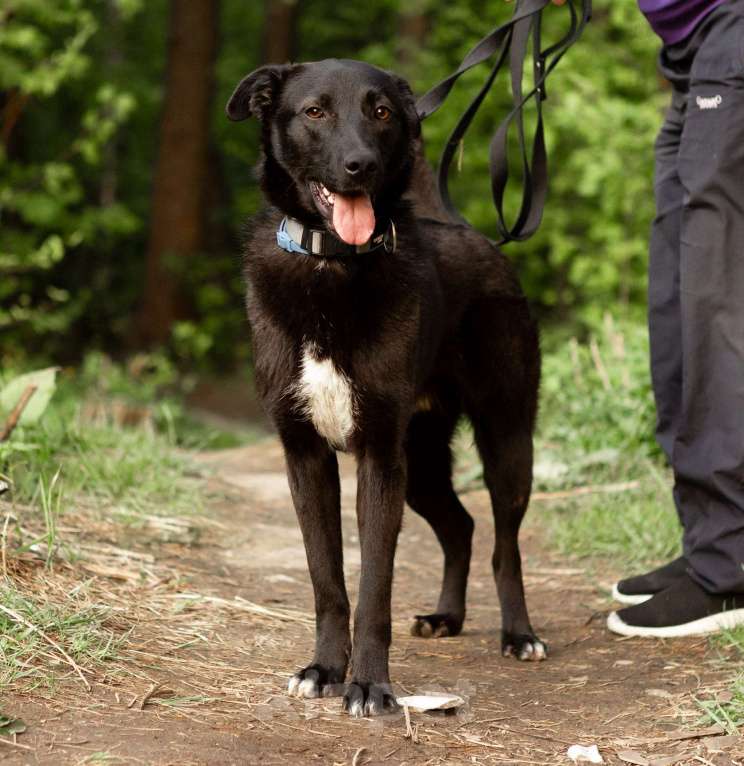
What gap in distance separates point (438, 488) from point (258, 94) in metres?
1.51

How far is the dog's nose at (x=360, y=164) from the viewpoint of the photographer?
2865 mm

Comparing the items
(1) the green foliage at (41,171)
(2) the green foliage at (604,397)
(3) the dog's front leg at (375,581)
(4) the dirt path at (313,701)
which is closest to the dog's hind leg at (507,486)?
(4) the dirt path at (313,701)

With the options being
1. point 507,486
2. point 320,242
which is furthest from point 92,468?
point 320,242

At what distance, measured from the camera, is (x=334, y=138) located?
299 centimetres

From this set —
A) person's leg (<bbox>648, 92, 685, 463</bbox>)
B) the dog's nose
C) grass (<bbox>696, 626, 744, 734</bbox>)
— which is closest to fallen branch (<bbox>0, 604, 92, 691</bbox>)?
the dog's nose

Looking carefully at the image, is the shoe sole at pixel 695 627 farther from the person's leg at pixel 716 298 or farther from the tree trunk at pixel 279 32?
the tree trunk at pixel 279 32

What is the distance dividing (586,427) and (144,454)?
2388 millimetres

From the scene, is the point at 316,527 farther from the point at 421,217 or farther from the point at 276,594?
the point at 421,217

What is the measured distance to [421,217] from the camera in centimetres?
391

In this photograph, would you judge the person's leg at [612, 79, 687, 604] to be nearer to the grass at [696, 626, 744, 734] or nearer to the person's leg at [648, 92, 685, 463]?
the person's leg at [648, 92, 685, 463]

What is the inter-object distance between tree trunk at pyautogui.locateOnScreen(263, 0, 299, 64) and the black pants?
13472 mm

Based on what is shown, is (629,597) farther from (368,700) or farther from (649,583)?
(368,700)

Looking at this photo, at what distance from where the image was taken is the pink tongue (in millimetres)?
2977

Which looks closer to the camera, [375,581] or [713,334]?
[375,581]
